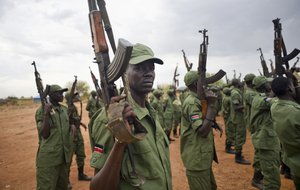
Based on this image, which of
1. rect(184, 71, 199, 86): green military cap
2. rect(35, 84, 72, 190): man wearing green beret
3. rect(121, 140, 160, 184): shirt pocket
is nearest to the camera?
rect(121, 140, 160, 184): shirt pocket

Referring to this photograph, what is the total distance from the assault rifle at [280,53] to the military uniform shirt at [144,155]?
12.8 ft

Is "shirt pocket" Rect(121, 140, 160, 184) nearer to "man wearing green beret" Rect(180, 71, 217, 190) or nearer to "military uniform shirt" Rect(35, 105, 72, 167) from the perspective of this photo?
"man wearing green beret" Rect(180, 71, 217, 190)

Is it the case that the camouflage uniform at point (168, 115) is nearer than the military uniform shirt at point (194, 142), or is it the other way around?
the military uniform shirt at point (194, 142)

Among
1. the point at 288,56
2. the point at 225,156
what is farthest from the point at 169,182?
the point at 225,156

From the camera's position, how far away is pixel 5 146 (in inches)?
476

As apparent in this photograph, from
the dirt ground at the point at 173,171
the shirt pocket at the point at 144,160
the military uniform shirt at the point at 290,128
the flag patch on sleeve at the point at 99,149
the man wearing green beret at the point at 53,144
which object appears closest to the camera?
the flag patch on sleeve at the point at 99,149

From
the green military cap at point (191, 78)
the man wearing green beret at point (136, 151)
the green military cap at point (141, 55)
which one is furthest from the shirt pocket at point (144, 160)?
the green military cap at point (191, 78)

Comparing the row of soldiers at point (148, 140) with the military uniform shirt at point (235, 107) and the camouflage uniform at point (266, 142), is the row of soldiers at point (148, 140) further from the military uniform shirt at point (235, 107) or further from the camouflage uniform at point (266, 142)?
the military uniform shirt at point (235, 107)

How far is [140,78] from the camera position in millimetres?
2172

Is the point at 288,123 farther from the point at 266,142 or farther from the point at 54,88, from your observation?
the point at 54,88

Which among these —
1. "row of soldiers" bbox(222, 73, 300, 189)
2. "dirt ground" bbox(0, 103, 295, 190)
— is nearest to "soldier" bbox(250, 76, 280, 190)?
"row of soldiers" bbox(222, 73, 300, 189)

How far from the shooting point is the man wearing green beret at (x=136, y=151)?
1.63 meters

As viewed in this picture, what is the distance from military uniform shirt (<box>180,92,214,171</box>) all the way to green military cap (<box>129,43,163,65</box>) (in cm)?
181

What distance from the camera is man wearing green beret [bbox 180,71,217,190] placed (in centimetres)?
379
